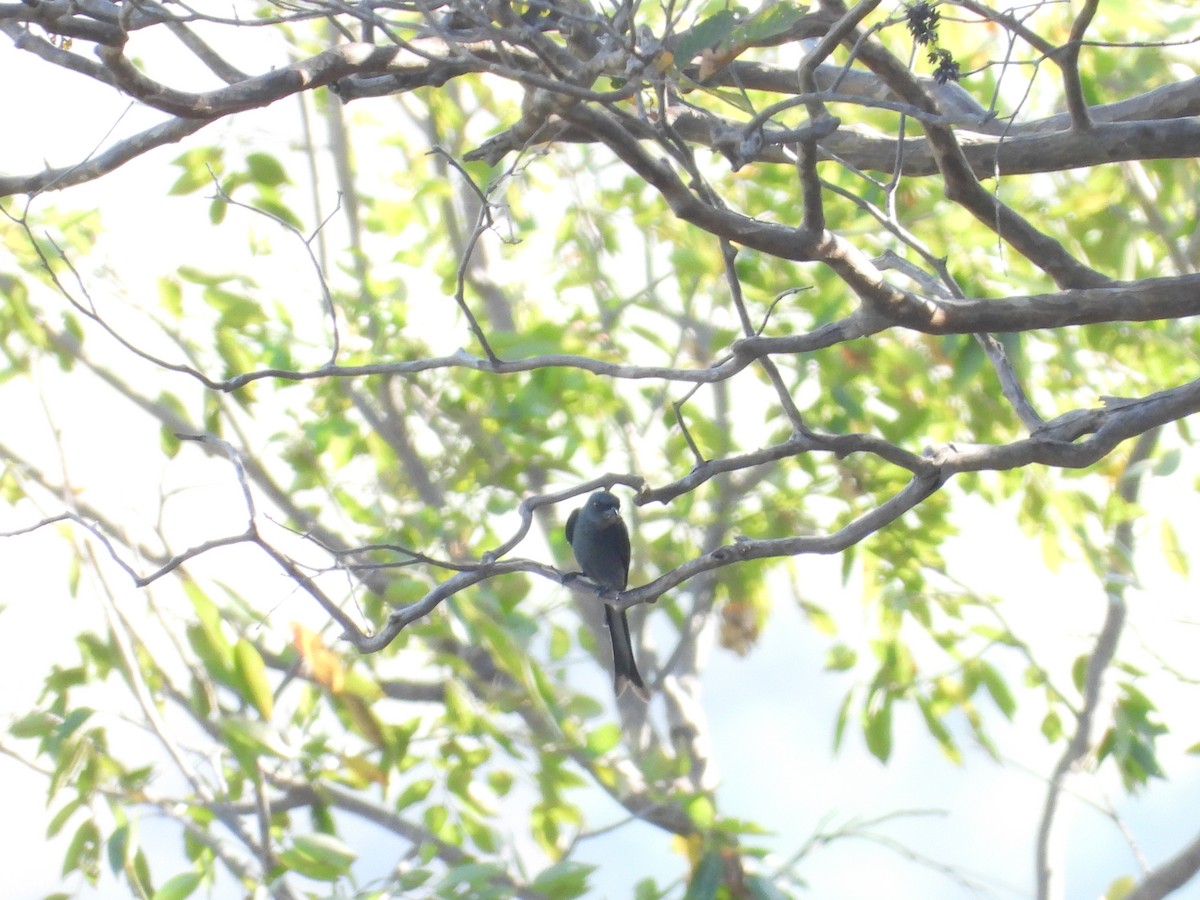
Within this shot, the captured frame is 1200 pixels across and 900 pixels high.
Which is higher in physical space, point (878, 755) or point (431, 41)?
point (431, 41)

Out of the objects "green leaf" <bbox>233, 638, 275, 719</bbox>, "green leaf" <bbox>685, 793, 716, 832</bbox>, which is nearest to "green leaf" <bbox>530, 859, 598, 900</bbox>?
"green leaf" <bbox>685, 793, 716, 832</bbox>

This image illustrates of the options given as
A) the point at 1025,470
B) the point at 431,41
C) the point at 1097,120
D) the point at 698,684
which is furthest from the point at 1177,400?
the point at 698,684

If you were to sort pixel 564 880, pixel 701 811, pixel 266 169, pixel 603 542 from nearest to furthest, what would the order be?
pixel 564 880 → pixel 701 811 → pixel 266 169 → pixel 603 542

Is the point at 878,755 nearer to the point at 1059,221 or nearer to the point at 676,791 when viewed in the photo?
the point at 676,791

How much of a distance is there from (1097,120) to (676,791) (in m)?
2.80

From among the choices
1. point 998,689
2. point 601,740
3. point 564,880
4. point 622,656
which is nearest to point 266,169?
point 622,656

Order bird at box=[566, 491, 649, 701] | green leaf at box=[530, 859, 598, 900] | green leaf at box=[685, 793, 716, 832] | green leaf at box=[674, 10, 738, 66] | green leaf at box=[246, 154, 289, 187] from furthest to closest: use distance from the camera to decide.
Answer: bird at box=[566, 491, 649, 701] < green leaf at box=[246, 154, 289, 187] < green leaf at box=[685, 793, 716, 832] < green leaf at box=[530, 859, 598, 900] < green leaf at box=[674, 10, 738, 66]

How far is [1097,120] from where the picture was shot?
2.73 meters

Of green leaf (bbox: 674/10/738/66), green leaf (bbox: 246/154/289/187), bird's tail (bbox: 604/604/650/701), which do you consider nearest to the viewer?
green leaf (bbox: 674/10/738/66)

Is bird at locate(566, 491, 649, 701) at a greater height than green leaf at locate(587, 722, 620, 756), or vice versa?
bird at locate(566, 491, 649, 701)

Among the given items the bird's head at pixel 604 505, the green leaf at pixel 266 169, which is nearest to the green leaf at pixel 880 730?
the bird's head at pixel 604 505

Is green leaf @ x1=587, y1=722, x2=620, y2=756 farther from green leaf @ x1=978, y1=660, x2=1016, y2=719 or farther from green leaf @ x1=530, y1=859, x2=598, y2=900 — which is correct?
green leaf @ x1=978, y1=660, x2=1016, y2=719

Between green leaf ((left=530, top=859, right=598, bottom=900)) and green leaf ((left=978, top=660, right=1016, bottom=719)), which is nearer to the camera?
green leaf ((left=530, top=859, right=598, bottom=900))

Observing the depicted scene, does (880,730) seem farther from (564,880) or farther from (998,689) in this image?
(564,880)
